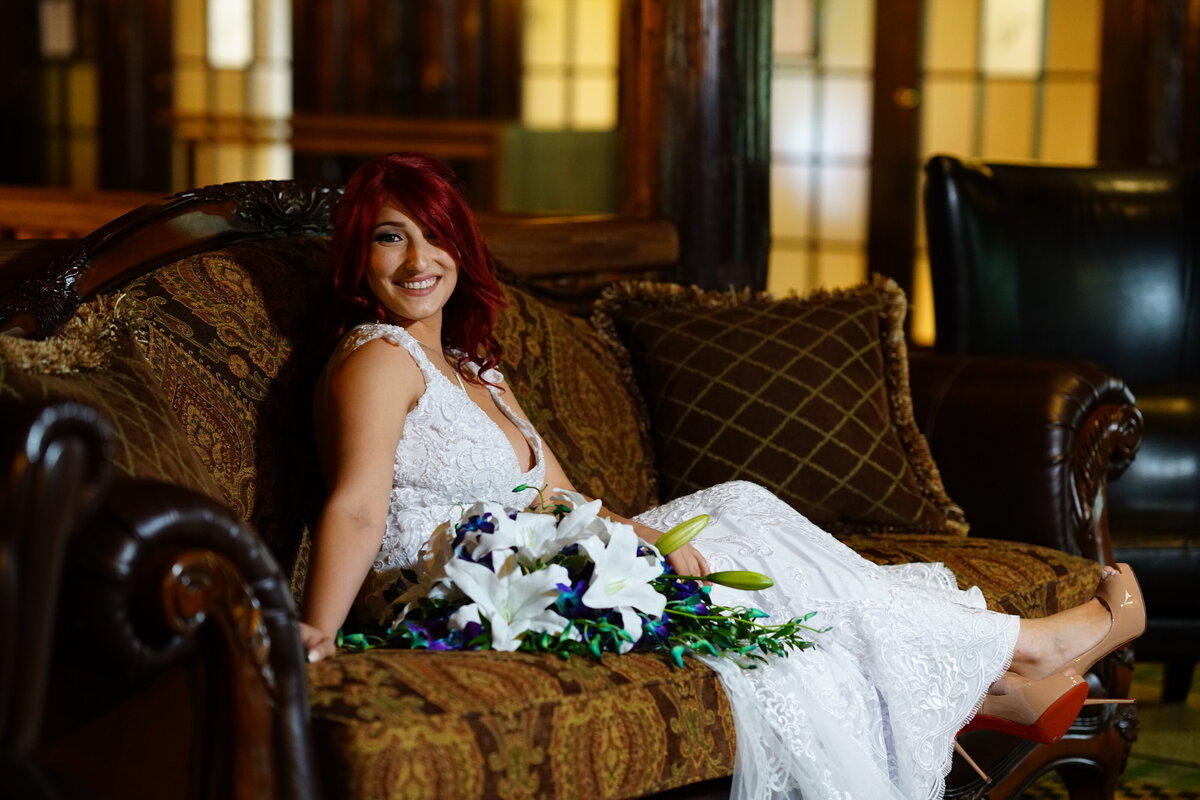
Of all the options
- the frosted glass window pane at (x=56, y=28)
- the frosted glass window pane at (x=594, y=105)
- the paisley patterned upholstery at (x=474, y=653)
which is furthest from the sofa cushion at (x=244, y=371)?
the frosted glass window pane at (x=56, y=28)

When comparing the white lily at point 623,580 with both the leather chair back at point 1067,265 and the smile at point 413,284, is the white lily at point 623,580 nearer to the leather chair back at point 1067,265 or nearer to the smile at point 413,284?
the smile at point 413,284

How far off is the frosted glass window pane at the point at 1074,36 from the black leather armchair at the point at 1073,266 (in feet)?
8.14

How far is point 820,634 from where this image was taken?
2.01 meters

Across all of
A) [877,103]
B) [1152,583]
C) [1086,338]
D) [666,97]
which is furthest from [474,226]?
[877,103]

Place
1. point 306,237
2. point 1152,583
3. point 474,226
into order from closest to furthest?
point 474,226 < point 306,237 < point 1152,583

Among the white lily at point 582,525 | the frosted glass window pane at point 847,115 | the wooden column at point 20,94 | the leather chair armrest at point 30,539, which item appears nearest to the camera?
the leather chair armrest at point 30,539

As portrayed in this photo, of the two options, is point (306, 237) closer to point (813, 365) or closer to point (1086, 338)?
point (813, 365)

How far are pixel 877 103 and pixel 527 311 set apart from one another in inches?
158

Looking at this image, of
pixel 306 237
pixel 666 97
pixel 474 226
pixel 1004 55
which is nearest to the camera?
pixel 474 226

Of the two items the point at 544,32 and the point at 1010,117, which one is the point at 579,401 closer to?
the point at 1010,117

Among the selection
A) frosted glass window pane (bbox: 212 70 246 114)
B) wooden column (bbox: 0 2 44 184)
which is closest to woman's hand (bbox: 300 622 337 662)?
frosted glass window pane (bbox: 212 70 246 114)

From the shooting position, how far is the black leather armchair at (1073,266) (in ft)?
11.5

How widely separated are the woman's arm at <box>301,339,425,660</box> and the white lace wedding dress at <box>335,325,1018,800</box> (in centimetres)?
4

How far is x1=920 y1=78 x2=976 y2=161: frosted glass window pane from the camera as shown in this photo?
6.23m
